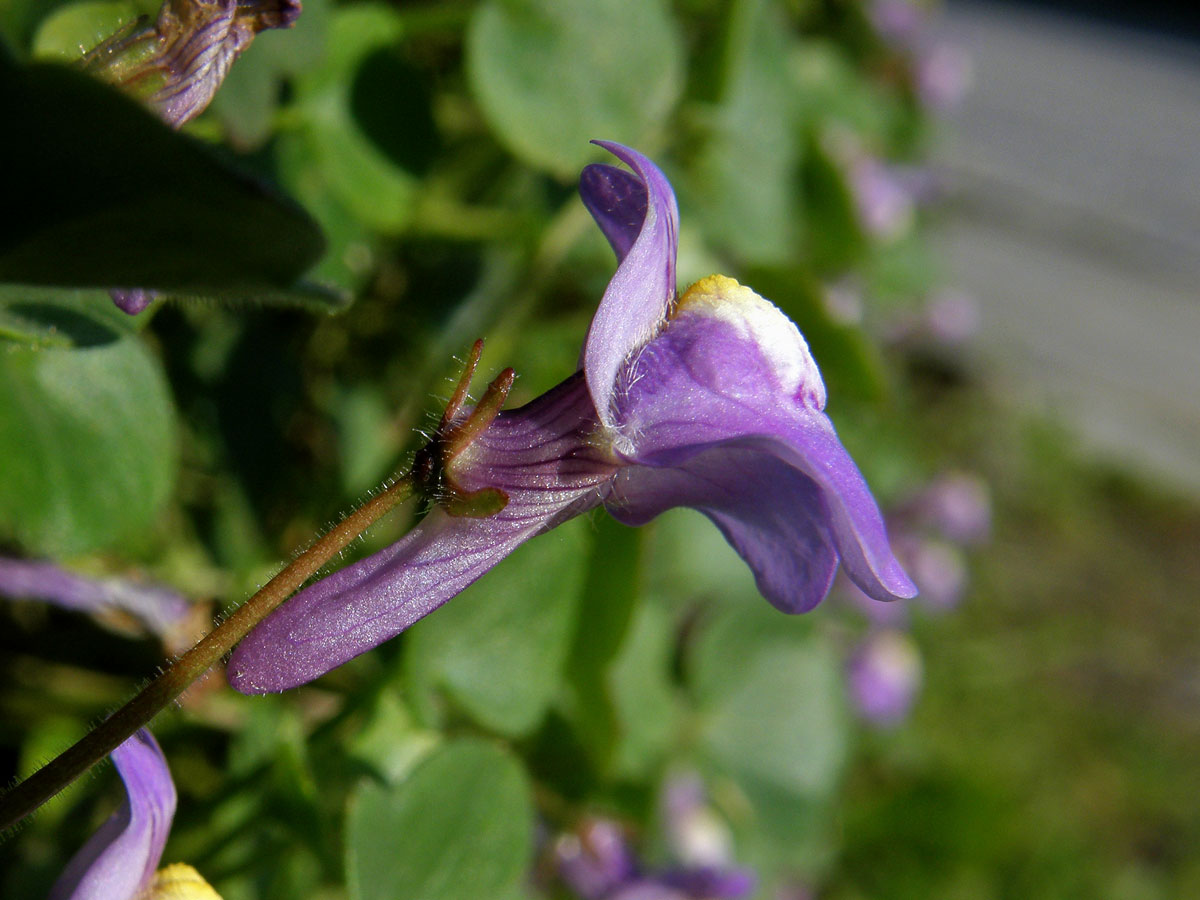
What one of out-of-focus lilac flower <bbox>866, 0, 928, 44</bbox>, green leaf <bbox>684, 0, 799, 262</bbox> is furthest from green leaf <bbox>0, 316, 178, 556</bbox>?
out-of-focus lilac flower <bbox>866, 0, 928, 44</bbox>

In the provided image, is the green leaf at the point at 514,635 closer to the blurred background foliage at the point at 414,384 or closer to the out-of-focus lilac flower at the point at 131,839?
the blurred background foliage at the point at 414,384

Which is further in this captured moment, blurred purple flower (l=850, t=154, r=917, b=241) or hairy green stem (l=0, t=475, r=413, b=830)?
blurred purple flower (l=850, t=154, r=917, b=241)

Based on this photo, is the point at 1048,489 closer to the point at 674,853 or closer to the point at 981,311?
the point at 981,311

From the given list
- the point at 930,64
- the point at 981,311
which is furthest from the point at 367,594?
the point at 981,311

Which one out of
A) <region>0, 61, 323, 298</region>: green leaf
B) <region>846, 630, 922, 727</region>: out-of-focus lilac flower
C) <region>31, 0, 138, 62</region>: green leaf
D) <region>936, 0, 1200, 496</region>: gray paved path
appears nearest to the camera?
<region>0, 61, 323, 298</region>: green leaf

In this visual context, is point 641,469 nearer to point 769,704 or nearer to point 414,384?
point 414,384

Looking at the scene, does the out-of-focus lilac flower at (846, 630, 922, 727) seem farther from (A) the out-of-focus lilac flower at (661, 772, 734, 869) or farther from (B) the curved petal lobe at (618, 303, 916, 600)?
(B) the curved petal lobe at (618, 303, 916, 600)

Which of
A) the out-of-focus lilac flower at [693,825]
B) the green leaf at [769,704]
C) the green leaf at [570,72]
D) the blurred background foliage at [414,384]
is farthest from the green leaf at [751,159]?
the out-of-focus lilac flower at [693,825]

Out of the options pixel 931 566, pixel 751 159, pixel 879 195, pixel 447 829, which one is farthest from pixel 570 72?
pixel 931 566

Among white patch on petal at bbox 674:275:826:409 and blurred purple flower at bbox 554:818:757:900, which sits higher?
white patch on petal at bbox 674:275:826:409
